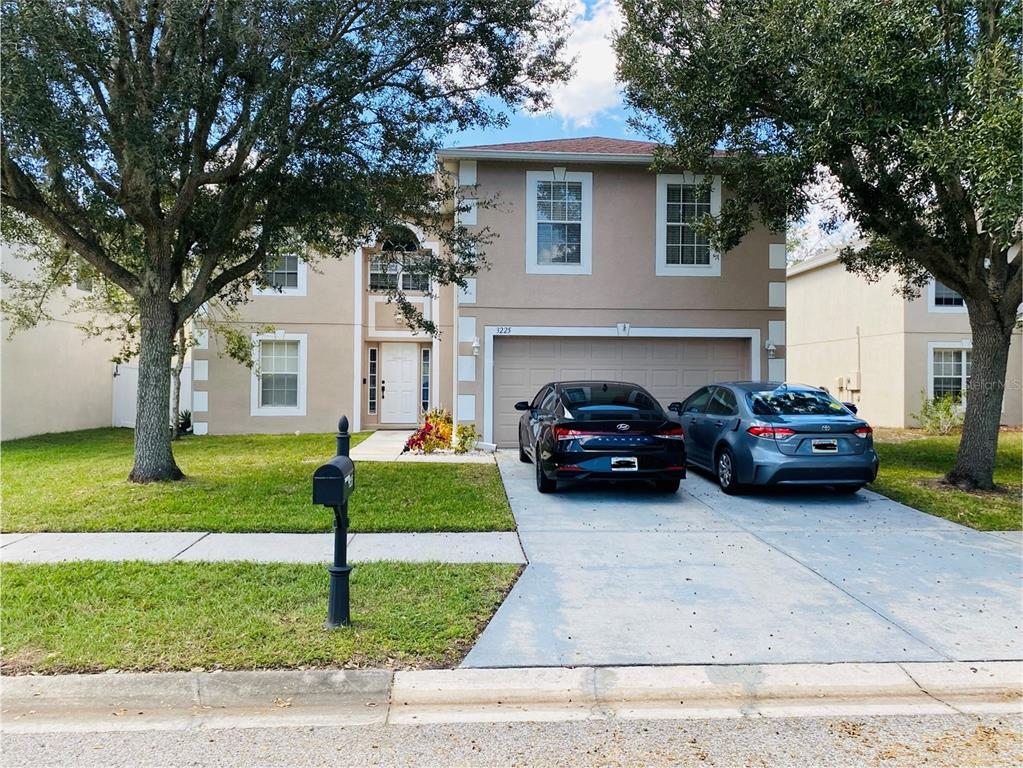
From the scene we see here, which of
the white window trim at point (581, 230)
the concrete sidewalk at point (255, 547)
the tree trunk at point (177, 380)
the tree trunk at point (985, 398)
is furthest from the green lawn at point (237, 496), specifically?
the tree trunk at point (985, 398)

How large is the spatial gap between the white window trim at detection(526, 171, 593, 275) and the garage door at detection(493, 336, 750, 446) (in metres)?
1.34

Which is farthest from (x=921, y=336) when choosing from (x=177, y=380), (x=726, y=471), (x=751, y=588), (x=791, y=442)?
(x=177, y=380)

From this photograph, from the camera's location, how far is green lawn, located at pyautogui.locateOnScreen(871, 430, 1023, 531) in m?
7.73

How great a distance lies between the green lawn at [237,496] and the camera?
22.9 feet

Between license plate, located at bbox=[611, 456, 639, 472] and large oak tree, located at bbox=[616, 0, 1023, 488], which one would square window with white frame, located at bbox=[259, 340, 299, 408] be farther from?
license plate, located at bbox=[611, 456, 639, 472]

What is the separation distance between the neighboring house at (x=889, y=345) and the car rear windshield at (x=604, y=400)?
413 inches

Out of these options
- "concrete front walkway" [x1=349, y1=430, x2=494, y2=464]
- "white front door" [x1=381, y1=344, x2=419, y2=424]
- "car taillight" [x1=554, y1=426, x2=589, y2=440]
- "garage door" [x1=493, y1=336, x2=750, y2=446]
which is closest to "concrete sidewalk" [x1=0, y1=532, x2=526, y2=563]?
"car taillight" [x1=554, y1=426, x2=589, y2=440]

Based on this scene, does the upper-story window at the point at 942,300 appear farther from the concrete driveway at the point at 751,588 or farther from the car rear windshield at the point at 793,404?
the concrete driveway at the point at 751,588

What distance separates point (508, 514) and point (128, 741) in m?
4.67

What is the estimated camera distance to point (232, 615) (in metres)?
4.46

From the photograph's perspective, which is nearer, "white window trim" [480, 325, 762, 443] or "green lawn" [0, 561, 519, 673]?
"green lawn" [0, 561, 519, 673]

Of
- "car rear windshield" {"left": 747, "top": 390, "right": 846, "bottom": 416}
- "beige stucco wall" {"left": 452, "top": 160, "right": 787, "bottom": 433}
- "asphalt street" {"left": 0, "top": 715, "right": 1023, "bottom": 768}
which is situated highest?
"beige stucco wall" {"left": 452, "top": 160, "right": 787, "bottom": 433}

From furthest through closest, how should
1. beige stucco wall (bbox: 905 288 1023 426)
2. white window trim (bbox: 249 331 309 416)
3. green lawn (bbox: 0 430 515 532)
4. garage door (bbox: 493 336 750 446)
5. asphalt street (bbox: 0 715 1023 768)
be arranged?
beige stucco wall (bbox: 905 288 1023 426) < white window trim (bbox: 249 331 309 416) < garage door (bbox: 493 336 750 446) < green lawn (bbox: 0 430 515 532) < asphalt street (bbox: 0 715 1023 768)

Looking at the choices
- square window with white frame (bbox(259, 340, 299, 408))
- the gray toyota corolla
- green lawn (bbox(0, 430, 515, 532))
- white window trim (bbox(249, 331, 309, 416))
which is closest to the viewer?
green lawn (bbox(0, 430, 515, 532))
